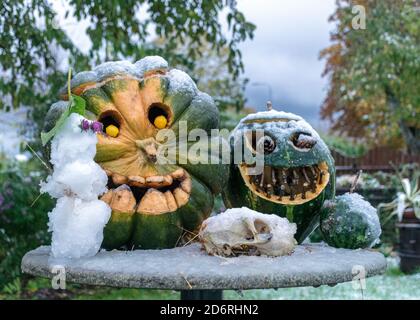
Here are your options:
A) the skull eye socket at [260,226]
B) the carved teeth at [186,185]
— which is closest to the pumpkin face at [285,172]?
the carved teeth at [186,185]

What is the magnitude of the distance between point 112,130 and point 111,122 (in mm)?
65

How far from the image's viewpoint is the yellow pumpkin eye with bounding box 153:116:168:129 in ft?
7.19

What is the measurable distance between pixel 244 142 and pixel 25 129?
4044 millimetres

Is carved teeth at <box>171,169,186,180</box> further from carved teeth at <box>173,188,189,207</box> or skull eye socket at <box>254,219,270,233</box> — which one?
skull eye socket at <box>254,219,270,233</box>

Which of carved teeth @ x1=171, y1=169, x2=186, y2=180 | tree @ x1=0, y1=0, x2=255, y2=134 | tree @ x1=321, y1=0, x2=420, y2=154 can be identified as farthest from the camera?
tree @ x1=321, y1=0, x2=420, y2=154

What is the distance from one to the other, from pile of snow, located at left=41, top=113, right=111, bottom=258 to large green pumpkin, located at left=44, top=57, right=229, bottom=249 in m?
0.15

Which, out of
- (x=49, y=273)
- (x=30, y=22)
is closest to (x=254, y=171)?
(x=49, y=273)

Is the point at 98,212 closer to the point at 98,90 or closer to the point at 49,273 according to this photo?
the point at 49,273

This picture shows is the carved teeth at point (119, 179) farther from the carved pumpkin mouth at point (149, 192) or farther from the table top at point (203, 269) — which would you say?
the table top at point (203, 269)

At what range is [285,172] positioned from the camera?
230 cm

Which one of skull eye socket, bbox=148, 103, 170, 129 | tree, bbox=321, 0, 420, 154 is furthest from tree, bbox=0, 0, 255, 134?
tree, bbox=321, 0, 420, 154

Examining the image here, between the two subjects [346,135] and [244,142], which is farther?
[346,135]

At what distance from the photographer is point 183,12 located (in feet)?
12.5

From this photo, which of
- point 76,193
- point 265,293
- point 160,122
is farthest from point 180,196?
point 265,293
